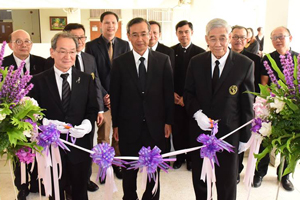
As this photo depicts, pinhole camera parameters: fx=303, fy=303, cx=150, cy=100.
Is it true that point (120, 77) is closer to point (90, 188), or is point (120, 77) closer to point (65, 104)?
point (65, 104)

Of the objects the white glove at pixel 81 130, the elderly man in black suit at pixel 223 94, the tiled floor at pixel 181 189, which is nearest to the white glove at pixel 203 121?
the elderly man in black suit at pixel 223 94

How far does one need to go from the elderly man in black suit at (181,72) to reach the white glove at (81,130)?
1549 millimetres

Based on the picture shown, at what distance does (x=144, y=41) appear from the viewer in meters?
2.53

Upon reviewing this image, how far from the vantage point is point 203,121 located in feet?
7.77

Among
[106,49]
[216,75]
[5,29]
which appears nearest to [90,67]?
[106,49]

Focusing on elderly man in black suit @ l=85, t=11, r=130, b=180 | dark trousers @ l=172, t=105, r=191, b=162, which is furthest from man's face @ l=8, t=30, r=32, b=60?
dark trousers @ l=172, t=105, r=191, b=162

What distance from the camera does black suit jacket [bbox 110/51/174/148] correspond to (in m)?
2.56

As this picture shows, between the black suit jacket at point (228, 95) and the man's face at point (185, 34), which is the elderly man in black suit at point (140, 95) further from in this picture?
the man's face at point (185, 34)

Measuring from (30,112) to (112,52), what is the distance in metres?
1.99

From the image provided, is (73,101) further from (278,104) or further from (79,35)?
(278,104)

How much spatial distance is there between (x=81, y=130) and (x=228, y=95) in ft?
3.88

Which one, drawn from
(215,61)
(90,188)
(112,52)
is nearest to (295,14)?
(215,61)

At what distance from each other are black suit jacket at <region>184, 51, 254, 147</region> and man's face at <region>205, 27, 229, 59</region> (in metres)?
0.09

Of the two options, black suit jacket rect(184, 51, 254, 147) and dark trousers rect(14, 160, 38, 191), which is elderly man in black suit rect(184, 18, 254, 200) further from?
dark trousers rect(14, 160, 38, 191)
